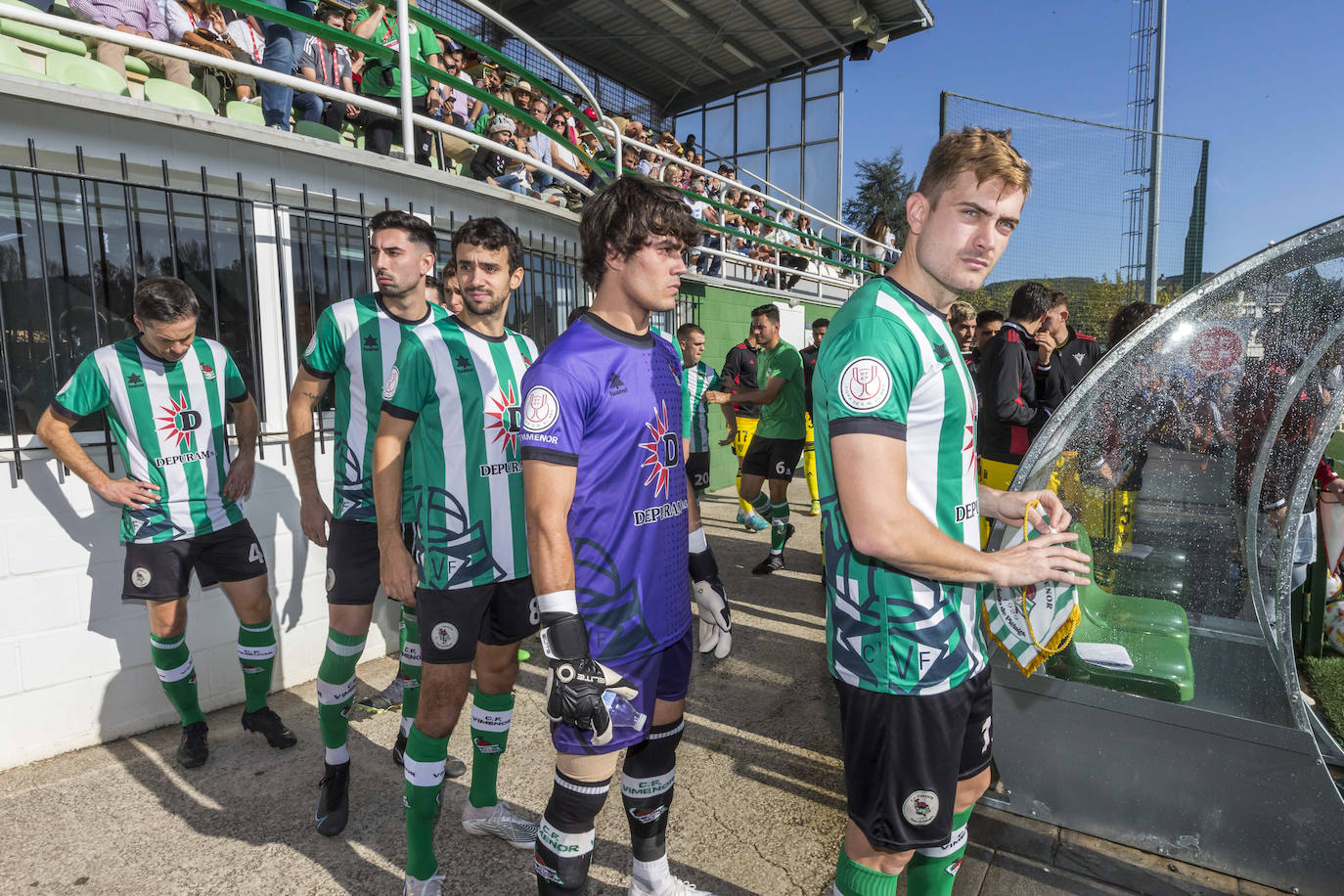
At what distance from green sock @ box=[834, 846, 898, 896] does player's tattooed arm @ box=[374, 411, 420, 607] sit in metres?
1.51

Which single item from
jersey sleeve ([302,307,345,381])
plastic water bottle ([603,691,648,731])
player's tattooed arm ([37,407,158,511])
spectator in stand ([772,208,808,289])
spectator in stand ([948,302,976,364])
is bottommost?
plastic water bottle ([603,691,648,731])

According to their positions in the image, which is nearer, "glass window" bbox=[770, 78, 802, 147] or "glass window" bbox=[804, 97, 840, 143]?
"glass window" bbox=[804, 97, 840, 143]

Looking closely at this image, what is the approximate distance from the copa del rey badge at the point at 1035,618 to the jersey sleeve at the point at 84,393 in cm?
351

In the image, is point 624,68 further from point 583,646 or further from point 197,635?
point 583,646

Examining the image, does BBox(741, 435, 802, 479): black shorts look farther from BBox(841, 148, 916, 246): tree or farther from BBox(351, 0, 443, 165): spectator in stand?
BBox(841, 148, 916, 246): tree

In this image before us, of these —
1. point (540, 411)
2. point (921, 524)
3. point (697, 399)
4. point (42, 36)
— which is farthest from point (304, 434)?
point (42, 36)

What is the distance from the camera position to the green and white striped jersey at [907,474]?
150cm

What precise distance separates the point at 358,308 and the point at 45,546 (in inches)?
67.7

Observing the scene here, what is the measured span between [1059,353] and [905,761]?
4.07m

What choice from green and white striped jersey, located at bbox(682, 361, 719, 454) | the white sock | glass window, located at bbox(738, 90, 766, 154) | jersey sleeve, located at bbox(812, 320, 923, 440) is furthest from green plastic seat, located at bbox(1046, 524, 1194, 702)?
glass window, located at bbox(738, 90, 766, 154)

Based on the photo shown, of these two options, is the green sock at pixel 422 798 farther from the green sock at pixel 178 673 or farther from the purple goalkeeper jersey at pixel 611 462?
the green sock at pixel 178 673

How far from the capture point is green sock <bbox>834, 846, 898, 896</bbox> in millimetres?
1674

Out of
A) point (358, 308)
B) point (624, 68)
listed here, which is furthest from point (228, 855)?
point (624, 68)

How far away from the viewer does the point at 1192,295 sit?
8.05ft
